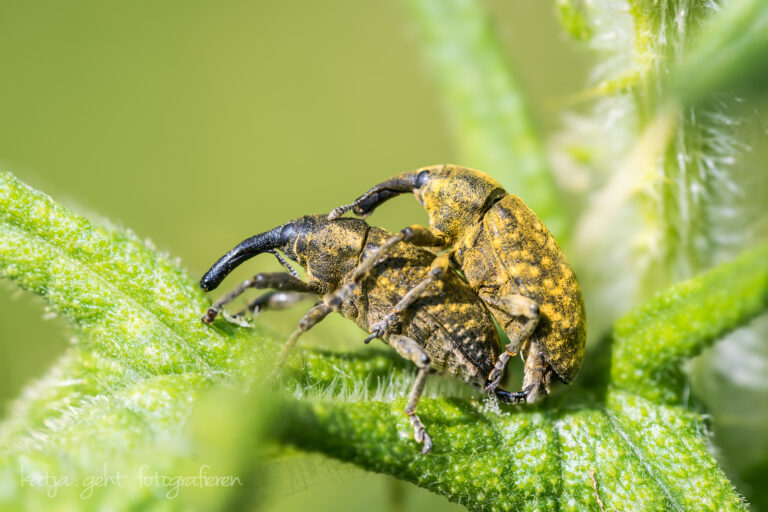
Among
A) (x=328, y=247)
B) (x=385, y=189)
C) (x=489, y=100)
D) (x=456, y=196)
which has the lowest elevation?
(x=328, y=247)

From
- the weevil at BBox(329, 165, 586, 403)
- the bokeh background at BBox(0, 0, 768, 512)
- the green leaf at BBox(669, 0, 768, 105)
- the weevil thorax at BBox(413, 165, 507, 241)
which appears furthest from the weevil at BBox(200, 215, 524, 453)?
the bokeh background at BBox(0, 0, 768, 512)

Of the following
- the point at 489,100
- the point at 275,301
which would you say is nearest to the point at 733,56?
the point at 489,100

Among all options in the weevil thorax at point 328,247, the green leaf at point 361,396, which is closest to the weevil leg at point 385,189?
the weevil thorax at point 328,247

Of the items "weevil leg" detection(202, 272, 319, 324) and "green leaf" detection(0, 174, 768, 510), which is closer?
"green leaf" detection(0, 174, 768, 510)

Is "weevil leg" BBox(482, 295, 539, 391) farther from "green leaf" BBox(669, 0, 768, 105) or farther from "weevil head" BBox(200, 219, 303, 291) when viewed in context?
"green leaf" BBox(669, 0, 768, 105)

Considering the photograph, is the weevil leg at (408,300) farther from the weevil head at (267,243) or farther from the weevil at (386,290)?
the weevil head at (267,243)

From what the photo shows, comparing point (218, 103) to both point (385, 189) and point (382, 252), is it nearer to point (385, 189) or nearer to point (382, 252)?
point (385, 189)

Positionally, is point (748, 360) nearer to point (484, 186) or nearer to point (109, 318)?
point (484, 186)
